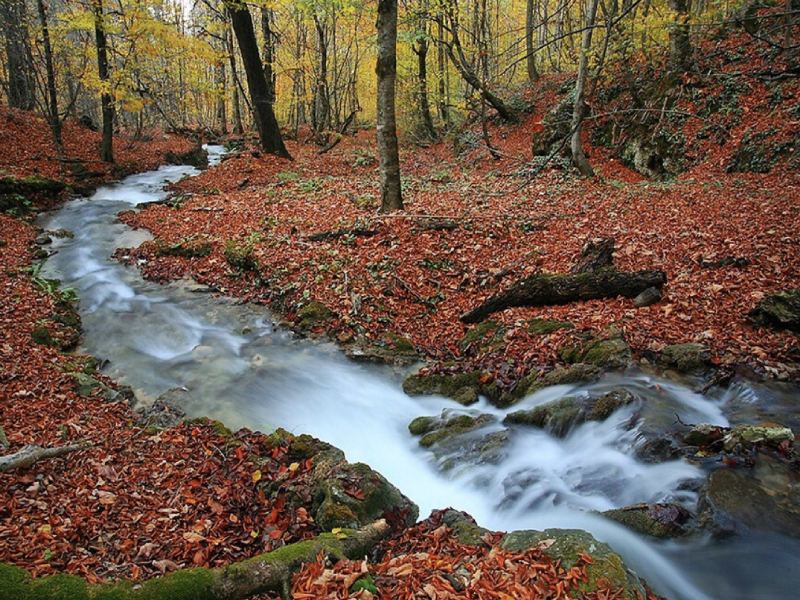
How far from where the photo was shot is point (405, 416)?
21.7 feet

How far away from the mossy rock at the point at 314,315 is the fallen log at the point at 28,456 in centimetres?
417

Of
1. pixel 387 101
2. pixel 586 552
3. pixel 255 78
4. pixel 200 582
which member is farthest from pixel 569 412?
pixel 255 78

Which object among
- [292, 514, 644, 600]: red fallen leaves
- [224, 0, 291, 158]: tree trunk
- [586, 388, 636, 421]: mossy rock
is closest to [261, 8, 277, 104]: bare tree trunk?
[224, 0, 291, 158]: tree trunk

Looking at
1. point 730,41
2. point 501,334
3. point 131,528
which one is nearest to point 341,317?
point 501,334

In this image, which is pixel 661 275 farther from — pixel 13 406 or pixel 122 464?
pixel 13 406

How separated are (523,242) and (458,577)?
7.44 metres

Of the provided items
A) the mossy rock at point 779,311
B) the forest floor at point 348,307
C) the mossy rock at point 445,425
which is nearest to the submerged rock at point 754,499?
the forest floor at point 348,307

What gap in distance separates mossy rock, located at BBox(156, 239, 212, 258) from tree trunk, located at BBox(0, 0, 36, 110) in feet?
40.3

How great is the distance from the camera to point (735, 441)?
4.45 meters

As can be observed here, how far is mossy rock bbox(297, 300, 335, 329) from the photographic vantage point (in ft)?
27.5

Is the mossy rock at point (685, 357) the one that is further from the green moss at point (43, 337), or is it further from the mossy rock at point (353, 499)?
the green moss at point (43, 337)

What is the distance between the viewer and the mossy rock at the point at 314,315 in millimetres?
8391

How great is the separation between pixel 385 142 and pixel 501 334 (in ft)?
16.1

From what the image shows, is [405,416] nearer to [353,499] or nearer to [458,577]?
[353,499]
